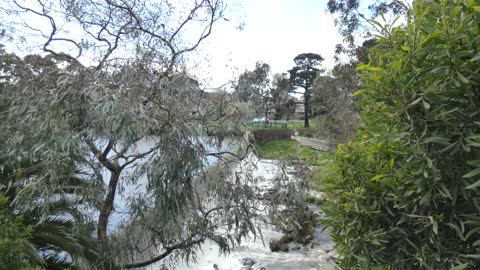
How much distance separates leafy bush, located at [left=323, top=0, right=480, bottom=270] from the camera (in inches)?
55.7

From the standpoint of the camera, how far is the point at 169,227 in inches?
132

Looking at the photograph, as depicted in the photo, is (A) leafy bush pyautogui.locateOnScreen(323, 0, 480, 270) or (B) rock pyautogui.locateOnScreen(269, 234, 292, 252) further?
(B) rock pyautogui.locateOnScreen(269, 234, 292, 252)

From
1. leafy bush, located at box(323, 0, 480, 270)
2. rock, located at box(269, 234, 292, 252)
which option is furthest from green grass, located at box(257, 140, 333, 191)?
rock, located at box(269, 234, 292, 252)

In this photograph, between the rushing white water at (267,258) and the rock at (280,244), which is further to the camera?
the rock at (280,244)

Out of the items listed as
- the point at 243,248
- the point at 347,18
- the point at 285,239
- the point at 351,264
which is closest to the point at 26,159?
the point at 351,264

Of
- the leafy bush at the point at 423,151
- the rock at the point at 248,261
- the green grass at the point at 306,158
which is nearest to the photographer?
the leafy bush at the point at 423,151

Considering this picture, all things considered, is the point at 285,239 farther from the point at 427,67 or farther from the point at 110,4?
the point at 427,67

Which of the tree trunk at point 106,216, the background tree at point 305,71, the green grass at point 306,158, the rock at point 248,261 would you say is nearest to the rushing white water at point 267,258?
the rock at point 248,261

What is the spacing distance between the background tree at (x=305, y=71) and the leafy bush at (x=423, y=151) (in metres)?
35.3

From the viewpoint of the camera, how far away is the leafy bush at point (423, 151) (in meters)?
1.41

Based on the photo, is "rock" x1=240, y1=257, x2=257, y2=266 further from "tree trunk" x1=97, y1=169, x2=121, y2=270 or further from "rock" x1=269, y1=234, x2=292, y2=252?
"tree trunk" x1=97, y1=169, x2=121, y2=270

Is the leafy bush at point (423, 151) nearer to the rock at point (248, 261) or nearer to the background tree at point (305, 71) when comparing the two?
the rock at point (248, 261)

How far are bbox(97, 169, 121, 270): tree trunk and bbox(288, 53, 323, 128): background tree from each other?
33.4 metres

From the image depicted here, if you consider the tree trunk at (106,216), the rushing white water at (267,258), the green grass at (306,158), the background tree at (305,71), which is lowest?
the rushing white water at (267,258)
